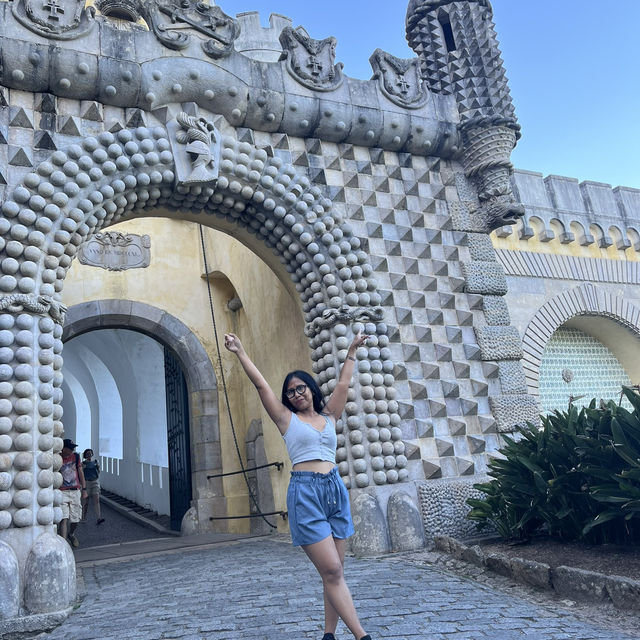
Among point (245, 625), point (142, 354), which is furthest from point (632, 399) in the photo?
point (142, 354)

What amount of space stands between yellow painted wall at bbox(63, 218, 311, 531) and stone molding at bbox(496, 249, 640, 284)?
3.65 meters

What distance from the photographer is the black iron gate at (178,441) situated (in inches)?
389

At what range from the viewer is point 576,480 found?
450 cm

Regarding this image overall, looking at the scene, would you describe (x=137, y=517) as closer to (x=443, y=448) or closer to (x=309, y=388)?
(x=443, y=448)

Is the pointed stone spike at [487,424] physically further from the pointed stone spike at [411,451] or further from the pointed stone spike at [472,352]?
the pointed stone spike at [411,451]

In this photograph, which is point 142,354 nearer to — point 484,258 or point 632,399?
point 484,258

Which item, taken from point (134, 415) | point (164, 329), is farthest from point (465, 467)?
point (134, 415)

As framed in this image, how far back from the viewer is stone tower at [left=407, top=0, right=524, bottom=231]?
22.9ft

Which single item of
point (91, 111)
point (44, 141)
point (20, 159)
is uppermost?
point (91, 111)

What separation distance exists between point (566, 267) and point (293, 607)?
25.2ft

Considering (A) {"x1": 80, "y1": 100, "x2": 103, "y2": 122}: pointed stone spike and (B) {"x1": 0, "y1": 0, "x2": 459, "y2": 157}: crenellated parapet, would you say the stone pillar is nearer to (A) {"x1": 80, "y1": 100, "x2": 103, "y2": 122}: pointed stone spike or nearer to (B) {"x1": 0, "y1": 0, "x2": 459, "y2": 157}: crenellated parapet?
(A) {"x1": 80, "y1": 100, "x2": 103, "y2": 122}: pointed stone spike

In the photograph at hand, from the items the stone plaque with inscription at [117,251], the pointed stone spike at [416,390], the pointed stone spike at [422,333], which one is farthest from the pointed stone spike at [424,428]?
the stone plaque with inscription at [117,251]

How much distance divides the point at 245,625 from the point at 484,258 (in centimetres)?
482

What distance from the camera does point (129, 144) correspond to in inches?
217
